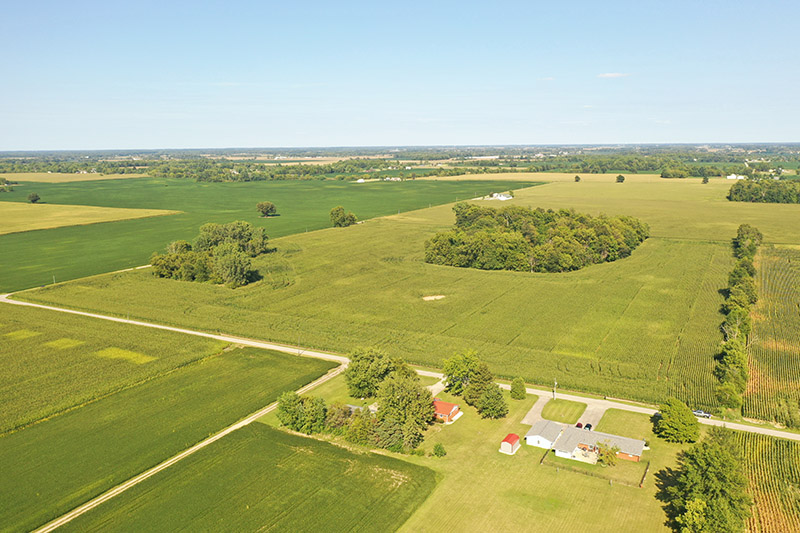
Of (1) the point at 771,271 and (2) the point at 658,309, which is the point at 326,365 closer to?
(2) the point at 658,309

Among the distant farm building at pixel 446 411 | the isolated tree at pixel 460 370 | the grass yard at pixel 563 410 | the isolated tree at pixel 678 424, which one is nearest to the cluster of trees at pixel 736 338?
the isolated tree at pixel 678 424

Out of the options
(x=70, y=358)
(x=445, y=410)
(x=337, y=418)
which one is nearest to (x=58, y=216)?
(x=70, y=358)

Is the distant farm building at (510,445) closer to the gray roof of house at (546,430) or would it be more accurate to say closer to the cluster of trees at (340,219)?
the gray roof of house at (546,430)

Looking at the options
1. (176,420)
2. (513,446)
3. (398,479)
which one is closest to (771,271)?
(513,446)

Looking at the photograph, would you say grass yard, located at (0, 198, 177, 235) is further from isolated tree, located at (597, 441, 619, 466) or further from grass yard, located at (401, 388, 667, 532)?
isolated tree, located at (597, 441, 619, 466)

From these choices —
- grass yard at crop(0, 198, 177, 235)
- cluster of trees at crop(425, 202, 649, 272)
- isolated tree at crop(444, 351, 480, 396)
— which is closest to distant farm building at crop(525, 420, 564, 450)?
isolated tree at crop(444, 351, 480, 396)
